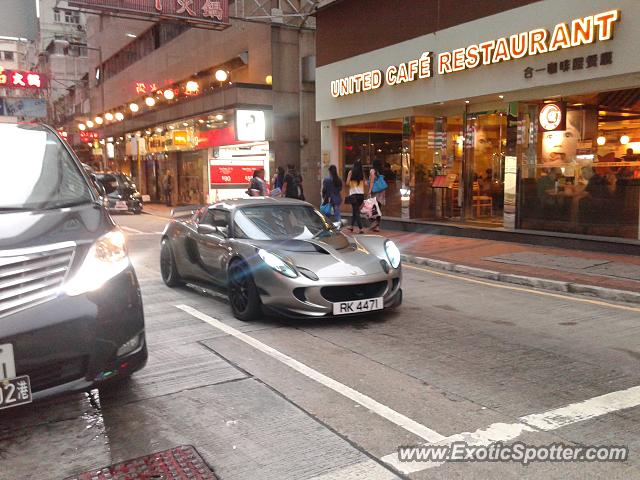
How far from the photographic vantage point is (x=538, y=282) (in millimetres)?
8922

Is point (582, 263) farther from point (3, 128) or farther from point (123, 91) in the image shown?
point (123, 91)

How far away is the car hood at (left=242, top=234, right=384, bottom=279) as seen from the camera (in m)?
6.18

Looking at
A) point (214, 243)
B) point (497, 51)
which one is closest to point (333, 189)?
point (497, 51)

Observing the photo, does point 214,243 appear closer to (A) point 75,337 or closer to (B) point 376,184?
(A) point 75,337

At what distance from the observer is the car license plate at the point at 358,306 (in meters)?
6.12

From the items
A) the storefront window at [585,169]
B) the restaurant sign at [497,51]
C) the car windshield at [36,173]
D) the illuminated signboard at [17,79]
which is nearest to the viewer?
the car windshield at [36,173]

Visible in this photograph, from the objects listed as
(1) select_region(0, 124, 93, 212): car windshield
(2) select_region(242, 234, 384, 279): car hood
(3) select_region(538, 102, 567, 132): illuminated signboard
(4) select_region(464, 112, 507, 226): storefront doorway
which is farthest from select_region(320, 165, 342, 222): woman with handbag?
(1) select_region(0, 124, 93, 212): car windshield

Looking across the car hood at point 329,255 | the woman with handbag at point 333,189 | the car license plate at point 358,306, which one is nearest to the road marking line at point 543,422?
the car license plate at point 358,306

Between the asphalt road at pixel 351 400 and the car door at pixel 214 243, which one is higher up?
the car door at pixel 214 243

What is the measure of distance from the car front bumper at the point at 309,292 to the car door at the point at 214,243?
0.97m

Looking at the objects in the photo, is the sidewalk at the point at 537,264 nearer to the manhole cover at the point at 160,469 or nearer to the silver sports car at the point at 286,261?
the silver sports car at the point at 286,261

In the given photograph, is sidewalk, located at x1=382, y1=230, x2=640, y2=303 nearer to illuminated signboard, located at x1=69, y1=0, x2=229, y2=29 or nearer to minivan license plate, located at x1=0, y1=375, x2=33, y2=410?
minivan license plate, located at x1=0, y1=375, x2=33, y2=410

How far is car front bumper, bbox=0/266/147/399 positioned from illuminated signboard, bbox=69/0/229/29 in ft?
51.5

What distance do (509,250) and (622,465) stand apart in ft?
29.9
